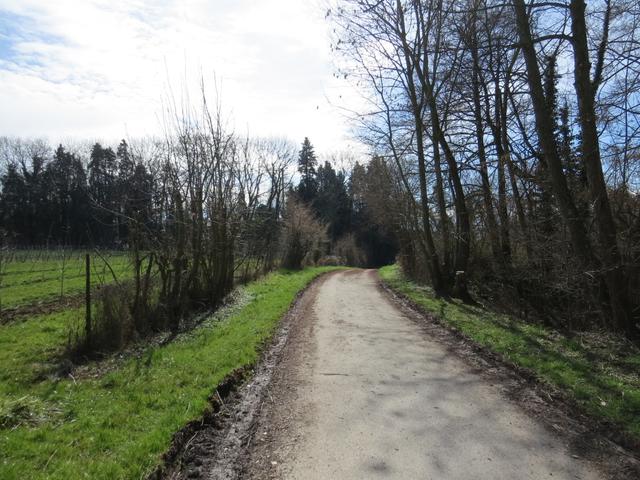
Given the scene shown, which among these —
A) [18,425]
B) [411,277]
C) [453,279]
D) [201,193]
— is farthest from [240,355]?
[411,277]

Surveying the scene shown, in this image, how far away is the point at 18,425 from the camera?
5.10 meters

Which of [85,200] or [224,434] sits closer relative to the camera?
[224,434]

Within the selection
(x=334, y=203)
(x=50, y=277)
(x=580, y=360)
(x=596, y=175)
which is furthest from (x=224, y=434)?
(x=334, y=203)

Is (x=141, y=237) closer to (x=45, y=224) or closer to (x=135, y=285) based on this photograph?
(x=135, y=285)

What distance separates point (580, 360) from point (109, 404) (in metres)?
7.11

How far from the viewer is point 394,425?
4895 mm

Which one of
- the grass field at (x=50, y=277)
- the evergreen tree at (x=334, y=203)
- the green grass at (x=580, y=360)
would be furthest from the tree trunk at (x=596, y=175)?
the evergreen tree at (x=334, y=203)

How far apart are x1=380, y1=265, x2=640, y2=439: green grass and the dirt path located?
89cm

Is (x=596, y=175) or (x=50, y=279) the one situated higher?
(x=596, y=175)

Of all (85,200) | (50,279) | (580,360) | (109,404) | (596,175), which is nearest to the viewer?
(109,404)

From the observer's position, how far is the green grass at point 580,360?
17.2 ft

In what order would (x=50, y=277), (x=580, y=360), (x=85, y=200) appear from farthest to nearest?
(x=85, y=200)
(x=50, y=277)
(x=580, y=360)

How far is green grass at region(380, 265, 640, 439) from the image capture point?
5.24 meters

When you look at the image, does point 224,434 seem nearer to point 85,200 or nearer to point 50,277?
point 50,277
